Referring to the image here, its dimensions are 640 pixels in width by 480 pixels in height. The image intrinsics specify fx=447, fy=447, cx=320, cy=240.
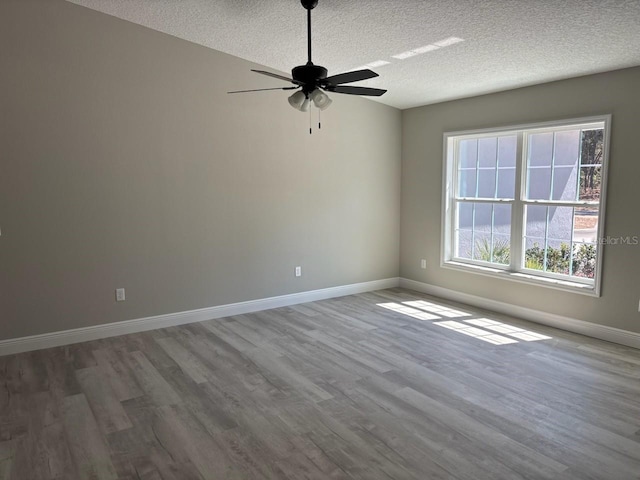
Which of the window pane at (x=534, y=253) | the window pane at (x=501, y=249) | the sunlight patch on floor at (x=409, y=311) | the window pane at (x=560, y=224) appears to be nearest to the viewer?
the window pane at (x=560, y=224)

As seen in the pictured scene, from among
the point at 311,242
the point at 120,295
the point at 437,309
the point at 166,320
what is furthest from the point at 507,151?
the point at 120,295

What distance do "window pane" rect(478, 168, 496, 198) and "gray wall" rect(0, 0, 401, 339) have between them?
1569mm

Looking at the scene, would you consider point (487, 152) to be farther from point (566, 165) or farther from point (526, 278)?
point (526, 278)

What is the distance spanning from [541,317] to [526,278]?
0.44m

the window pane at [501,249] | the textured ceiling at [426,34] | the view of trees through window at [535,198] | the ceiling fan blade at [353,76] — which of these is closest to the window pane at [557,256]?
the view of trees through window at [535,198]

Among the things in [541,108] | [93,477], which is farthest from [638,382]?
[93,477]

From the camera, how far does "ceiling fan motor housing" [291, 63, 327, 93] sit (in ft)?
10.1

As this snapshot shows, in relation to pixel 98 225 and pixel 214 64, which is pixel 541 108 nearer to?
pixel 214 64

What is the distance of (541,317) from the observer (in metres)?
4.82

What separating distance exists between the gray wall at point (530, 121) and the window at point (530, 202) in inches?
4.3

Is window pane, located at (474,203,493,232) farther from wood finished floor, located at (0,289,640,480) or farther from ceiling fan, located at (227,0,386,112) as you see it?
ceiling fan, located at (227,0,386,112)

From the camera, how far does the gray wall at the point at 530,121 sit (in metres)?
4.06

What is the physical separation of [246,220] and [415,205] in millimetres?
2481

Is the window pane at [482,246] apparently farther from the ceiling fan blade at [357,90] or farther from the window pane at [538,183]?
the ceiling fan blade at [357,90]
